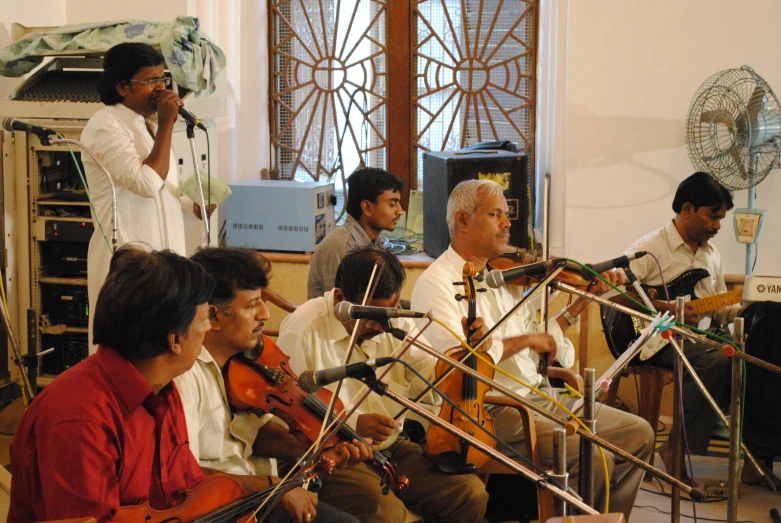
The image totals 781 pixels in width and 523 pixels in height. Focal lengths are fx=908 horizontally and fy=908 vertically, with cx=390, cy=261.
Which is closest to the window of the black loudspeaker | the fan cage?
the black loudspeaker

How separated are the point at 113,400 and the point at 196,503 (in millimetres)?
285

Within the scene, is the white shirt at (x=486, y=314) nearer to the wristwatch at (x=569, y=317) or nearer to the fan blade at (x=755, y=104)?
the wristwatch at (x=569, y=317)

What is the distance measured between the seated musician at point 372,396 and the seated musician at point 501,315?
0.25 m

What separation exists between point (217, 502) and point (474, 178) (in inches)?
119

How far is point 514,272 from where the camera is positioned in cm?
224

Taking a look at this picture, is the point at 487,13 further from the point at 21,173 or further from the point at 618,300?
the point at 21,173

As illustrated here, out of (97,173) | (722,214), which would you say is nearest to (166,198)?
(97,173)

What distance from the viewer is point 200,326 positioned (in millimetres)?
1903

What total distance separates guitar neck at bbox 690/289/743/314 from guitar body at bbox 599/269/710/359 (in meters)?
0.44

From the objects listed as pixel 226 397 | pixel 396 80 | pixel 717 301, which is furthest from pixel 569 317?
pixel 396 80

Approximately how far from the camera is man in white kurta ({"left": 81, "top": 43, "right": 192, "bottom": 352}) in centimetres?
327

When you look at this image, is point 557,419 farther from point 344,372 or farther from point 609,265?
point 609,265

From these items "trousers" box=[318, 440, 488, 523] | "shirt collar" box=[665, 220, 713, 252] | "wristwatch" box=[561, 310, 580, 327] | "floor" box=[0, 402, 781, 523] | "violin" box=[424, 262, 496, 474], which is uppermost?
"shirt collar" box=[665, 220, 713, 252]

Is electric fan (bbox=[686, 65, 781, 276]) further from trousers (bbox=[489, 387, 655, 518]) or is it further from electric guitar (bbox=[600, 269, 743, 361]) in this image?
trousers (bbox=[489, 387, 655, 518])
